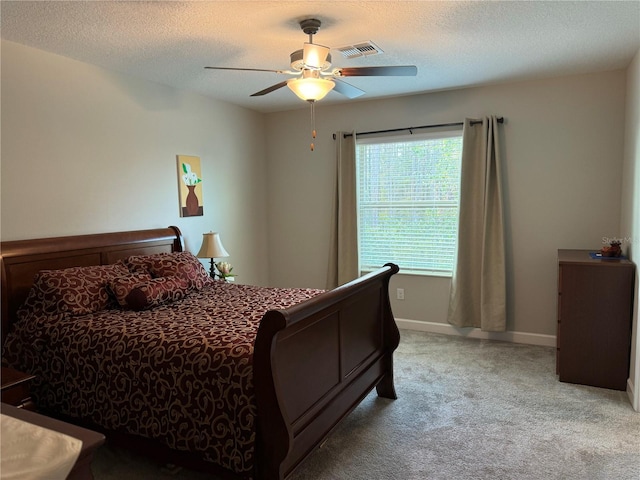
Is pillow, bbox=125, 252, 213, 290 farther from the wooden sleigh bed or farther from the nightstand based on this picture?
the nightstand

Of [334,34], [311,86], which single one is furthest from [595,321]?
[334,34]

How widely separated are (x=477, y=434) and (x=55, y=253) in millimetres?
2980

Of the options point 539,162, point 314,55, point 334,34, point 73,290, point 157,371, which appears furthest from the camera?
point 539,162

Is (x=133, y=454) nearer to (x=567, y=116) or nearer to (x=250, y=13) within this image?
(x=250, y=13)

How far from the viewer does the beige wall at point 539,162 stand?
3887mm

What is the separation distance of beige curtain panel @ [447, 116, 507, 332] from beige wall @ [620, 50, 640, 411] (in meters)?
0.98

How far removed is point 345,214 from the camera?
4961 millimetres

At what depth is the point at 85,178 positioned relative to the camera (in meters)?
3.37

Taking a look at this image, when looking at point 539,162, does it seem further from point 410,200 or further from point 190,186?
point 190,186

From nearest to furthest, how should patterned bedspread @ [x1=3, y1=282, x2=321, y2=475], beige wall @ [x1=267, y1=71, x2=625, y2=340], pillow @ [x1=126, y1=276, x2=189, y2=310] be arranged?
patterned bedspread @ [x1=3, y1=282, x2=321, y2=475] < pillow @ [x1=126, y1=276, x2=189, y2=310] < beige wall @ [x1=267, y1=71, x2=625, y2=340]

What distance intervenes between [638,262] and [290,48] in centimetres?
282

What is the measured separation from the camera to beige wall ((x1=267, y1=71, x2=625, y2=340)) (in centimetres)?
389

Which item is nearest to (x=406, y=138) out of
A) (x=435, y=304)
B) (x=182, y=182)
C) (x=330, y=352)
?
(x=435, y=304)

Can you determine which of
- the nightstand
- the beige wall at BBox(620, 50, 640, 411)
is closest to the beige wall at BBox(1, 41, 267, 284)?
the nightstand
